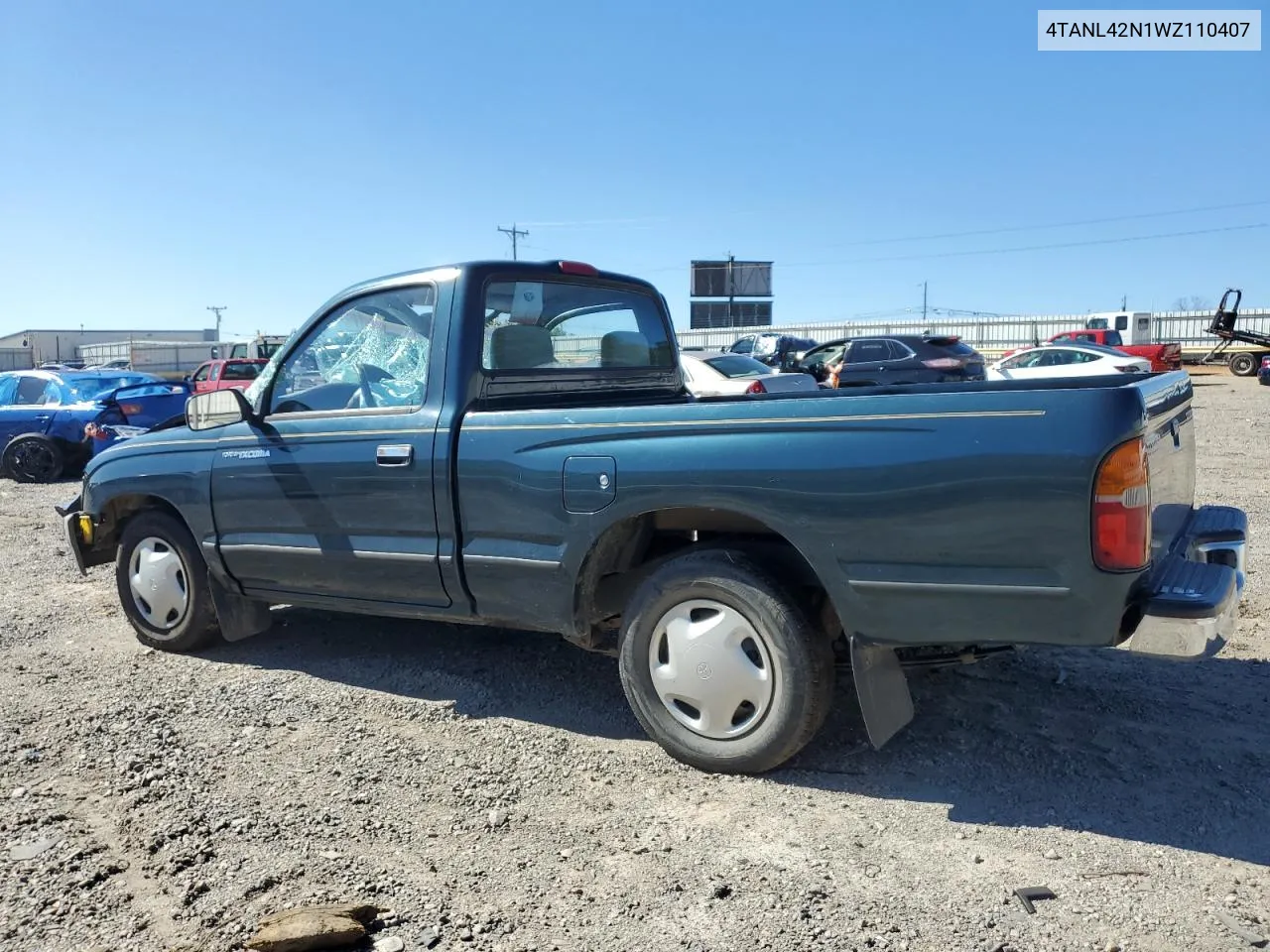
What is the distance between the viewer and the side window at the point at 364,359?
442 centimetres

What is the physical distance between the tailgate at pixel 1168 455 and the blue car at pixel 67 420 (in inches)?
504

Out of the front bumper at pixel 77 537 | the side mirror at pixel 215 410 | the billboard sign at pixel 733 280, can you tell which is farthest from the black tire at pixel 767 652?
the billboard sign at pixel 733 280

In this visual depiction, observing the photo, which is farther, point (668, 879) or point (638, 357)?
point (638, 357)

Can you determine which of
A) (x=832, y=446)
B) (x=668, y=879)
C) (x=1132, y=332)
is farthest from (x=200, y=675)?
(x=1132, y=332)

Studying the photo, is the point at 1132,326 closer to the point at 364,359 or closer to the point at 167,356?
the point at 364,359

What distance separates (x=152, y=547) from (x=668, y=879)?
3.65m

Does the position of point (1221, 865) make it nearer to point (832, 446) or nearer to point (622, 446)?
point (832, 446)

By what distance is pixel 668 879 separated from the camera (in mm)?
2963

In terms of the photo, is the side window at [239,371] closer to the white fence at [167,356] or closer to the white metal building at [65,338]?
the white fence at [167,356]

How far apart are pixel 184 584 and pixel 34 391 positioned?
36.2 ft

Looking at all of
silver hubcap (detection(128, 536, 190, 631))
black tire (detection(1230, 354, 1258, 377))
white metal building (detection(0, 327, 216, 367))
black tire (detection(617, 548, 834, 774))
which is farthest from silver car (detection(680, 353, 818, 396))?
white metal building (detection(0, 327, 216, 367))

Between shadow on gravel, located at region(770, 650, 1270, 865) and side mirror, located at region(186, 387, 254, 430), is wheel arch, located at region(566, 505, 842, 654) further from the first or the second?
side mirror, located at region(186, 387, 254, 430)

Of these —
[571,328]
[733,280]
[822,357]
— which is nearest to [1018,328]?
[822,357]

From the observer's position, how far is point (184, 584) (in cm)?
528
